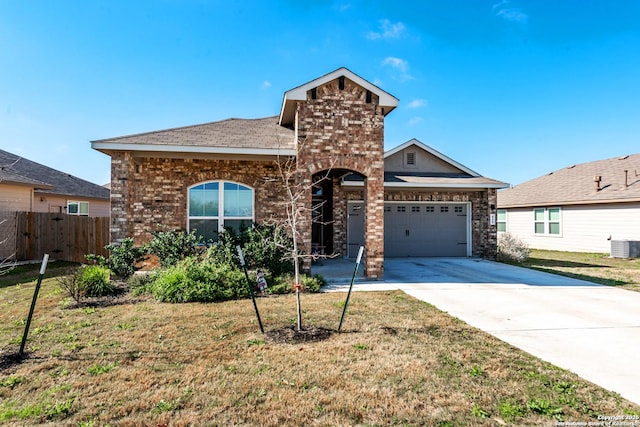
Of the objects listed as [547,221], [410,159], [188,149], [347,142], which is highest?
[410,159]

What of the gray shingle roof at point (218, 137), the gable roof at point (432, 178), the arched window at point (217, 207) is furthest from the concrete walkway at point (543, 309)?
the gray shingle roof at point (218, 137)

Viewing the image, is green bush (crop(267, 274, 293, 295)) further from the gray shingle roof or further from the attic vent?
the attic vent

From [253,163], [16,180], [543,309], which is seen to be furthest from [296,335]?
[16,180]

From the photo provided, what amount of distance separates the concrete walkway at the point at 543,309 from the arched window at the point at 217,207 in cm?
287

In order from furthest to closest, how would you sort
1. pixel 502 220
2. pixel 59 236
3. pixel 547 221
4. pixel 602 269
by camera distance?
pixel 502 220 → pixel 547 221 → pixel 59 236 → pixel 602 269

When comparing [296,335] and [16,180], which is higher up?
[16,180]

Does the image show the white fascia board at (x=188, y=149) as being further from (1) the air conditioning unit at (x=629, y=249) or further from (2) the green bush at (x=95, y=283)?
(1) the air conditioning unit at (x=629, y=249)

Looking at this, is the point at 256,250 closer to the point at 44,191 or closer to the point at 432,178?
the point at 432,178

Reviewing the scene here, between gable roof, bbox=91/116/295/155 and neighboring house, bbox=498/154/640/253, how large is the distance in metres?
16.0

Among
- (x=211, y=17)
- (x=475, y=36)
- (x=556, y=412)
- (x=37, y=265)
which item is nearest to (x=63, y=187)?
(x=37, y=265)

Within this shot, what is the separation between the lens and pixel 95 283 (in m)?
7.69

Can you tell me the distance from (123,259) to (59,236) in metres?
7.67

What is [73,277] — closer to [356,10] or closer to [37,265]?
[37,265]

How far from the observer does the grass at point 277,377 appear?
3.04 meters
